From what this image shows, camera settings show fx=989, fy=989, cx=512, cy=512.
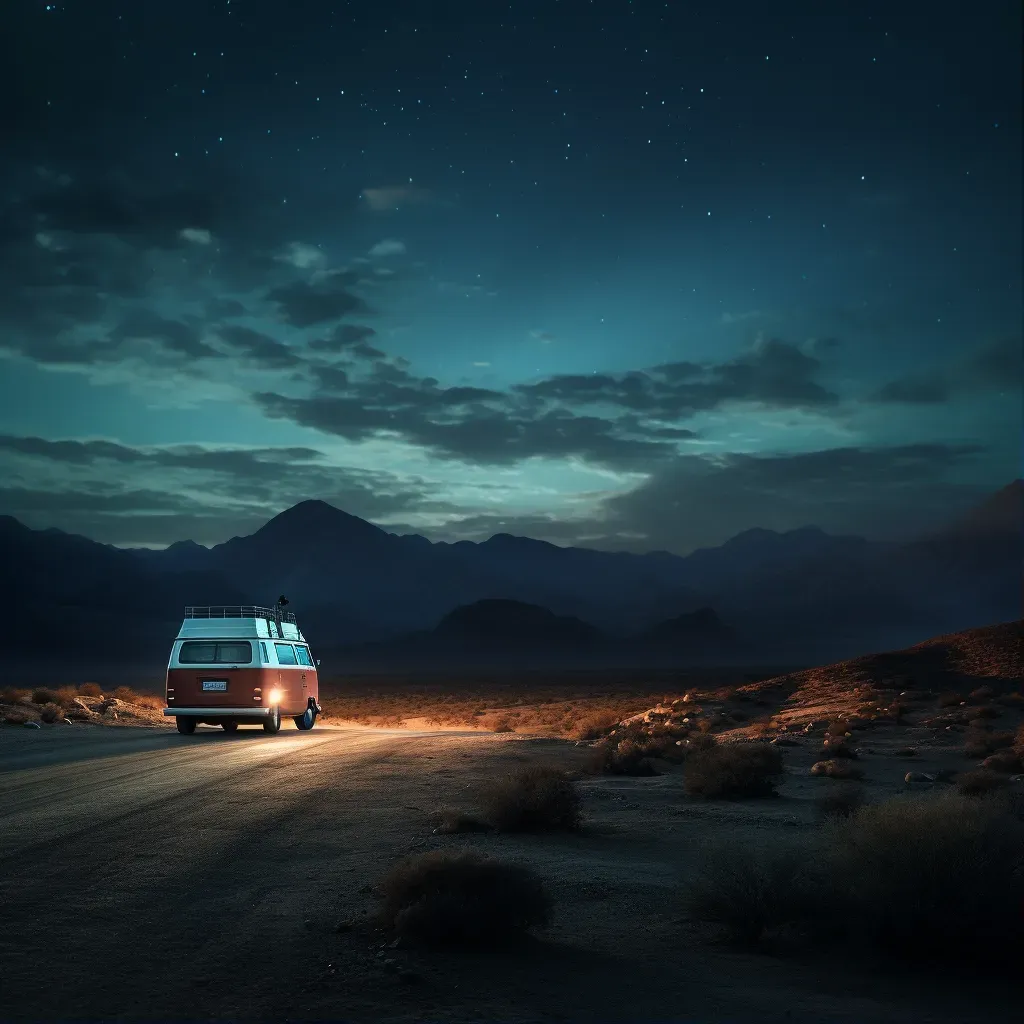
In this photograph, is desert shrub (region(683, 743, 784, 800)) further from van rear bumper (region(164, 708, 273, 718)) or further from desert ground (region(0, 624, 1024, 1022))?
van rear bumper (region(164, 708, 273, 718))

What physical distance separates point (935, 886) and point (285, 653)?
22763mm

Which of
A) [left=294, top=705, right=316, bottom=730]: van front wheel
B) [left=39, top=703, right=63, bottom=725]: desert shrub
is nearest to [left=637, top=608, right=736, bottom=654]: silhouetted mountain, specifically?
[left=294, top=705, right=316, bottom=730]: van front wheel

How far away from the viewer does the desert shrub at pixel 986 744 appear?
19.2 metres

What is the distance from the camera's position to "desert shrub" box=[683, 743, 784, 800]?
545 inches

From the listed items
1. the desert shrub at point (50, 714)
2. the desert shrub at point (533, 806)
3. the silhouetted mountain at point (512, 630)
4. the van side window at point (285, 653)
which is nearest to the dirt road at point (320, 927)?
the desert shrub at point (533, 806)

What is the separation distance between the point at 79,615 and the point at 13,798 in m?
157

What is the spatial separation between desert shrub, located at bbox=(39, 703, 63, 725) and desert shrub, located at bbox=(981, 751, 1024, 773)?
23894 millimetres

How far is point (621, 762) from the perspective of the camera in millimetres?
17531

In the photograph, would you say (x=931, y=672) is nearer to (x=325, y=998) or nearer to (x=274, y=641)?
(x=274, y=641)

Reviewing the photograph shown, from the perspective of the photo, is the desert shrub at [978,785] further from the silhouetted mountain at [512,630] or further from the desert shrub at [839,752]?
the silhouetted mountain at [512,630]

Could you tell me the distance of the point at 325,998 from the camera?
17.6ft

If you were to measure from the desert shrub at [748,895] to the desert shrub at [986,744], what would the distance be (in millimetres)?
14054

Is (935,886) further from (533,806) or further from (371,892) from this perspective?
(533,806)

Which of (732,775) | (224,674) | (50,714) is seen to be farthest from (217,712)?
(732,775)
